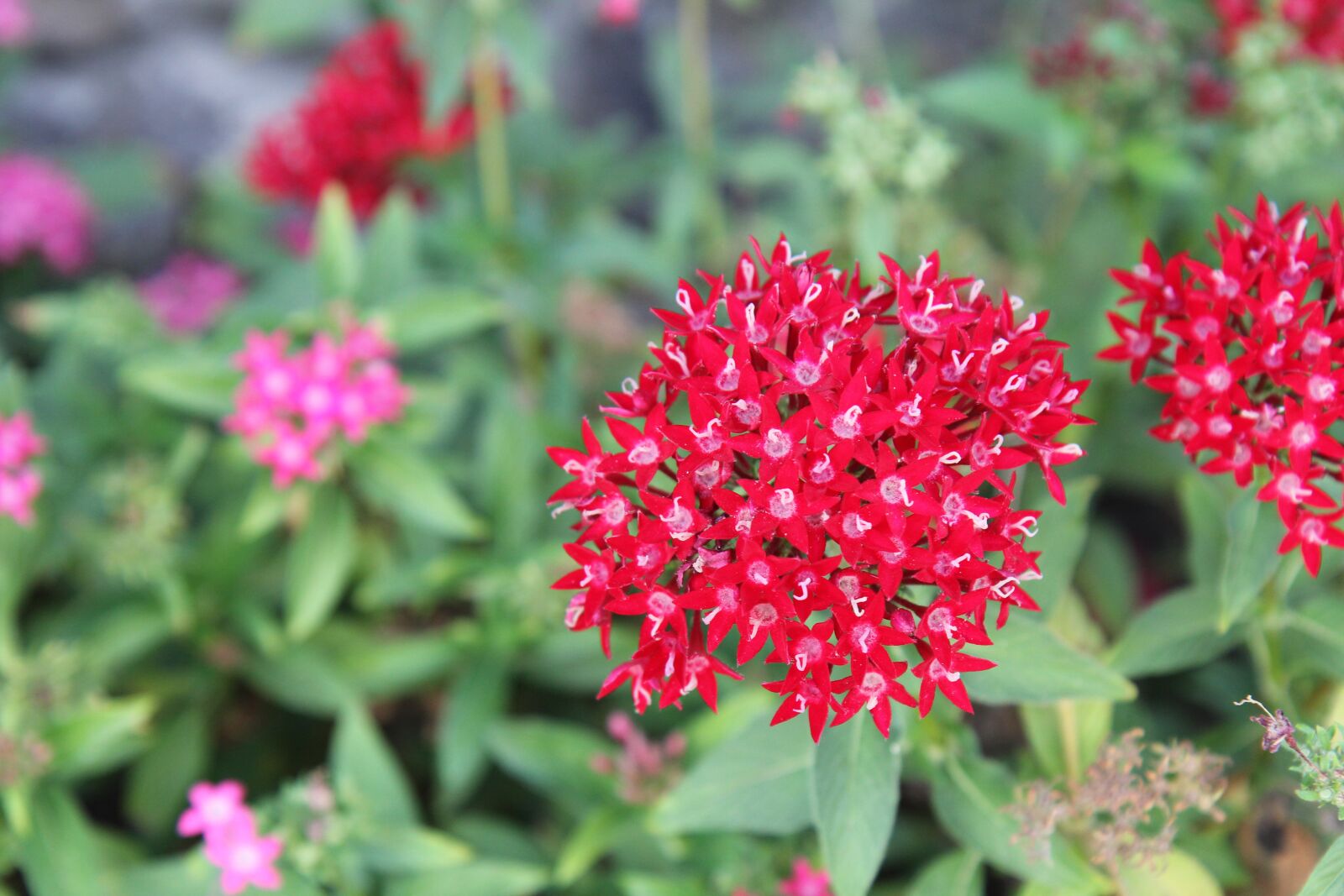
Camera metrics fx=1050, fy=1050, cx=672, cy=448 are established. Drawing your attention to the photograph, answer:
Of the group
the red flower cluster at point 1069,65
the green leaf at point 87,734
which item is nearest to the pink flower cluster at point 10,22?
the green leaf at point 87,734

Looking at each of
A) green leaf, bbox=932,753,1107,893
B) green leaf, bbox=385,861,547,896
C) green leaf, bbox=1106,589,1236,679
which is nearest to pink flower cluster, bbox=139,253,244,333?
green leaf, bbox=385,861,547,896

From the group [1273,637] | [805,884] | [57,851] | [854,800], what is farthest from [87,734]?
[1273,637]

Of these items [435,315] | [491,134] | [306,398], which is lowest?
[306,398]

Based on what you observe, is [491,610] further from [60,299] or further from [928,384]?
[60,299]

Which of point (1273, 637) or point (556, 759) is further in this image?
point (556, 759)

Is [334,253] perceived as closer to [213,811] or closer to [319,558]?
[319,558]

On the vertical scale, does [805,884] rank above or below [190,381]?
below
